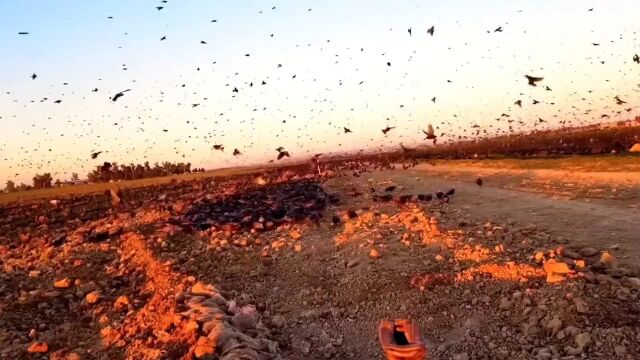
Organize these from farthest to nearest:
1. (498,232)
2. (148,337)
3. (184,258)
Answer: (184,258), (498,232), (148,337)

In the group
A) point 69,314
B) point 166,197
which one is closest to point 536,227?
point 69,314

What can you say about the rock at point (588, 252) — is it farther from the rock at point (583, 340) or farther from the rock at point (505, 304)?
the rock at point (583, 340)

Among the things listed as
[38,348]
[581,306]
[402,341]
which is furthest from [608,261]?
[38,348]

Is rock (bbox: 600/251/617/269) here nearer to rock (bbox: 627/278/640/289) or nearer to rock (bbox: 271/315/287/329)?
rock (bbox: 627/278/640/289)

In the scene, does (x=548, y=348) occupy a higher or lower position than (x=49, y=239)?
lower

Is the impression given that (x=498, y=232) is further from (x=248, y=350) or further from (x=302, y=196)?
(x=302, y=196)

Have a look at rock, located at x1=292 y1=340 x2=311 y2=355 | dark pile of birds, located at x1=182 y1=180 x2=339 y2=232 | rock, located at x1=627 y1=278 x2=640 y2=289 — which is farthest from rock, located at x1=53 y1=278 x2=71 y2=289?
rock, located at x1=627 y1=278 x2=640 y2=289

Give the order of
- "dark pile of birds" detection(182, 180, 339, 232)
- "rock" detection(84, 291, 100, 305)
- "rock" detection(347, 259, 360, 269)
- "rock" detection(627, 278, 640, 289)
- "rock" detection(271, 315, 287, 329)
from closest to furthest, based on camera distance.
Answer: "rock" detection(627, 278, 640, 289)
"rock" detection(271, 315, 287, 329)
"rock" detection(84, 291, 100, 305)
"rock" detection(347, 259, 360, 269)
"dark pile of birds" detection(182, 180, 339, 232)
